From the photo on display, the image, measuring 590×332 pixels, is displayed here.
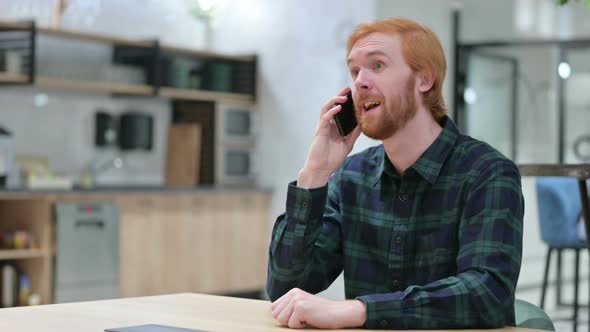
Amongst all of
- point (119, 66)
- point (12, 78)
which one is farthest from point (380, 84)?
point (119, 66)

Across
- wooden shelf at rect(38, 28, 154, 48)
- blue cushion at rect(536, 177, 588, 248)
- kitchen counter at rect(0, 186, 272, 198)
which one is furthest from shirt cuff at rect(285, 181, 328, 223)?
wooden shelf at rect(38, 28, 154, 48)

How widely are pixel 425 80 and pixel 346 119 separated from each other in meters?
0.18

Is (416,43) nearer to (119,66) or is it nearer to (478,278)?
(478,278)

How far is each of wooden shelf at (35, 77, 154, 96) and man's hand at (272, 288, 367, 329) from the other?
5534mm

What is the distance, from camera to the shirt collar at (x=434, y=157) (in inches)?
72.4

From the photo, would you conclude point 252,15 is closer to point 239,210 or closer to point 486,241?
point 239,210

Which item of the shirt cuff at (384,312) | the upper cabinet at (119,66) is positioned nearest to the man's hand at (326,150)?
the shirt cuff at (384,312)

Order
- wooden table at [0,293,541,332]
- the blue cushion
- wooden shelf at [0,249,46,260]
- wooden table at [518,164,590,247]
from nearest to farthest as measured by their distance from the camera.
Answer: wooden table at [0,293,541,332], wooden table at [518,164,590,247], the blue cushion, wooden shelf at [0,249,46,260]

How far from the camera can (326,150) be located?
191 centimetres

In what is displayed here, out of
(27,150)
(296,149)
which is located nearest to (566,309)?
(296,149)

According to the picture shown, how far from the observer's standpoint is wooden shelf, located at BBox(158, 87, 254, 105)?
7598mm

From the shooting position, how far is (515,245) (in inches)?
66.4

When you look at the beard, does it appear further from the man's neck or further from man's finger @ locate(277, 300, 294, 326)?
man's finger @ locate(277, 300, 294, 326)

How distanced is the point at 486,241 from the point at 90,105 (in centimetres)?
608
